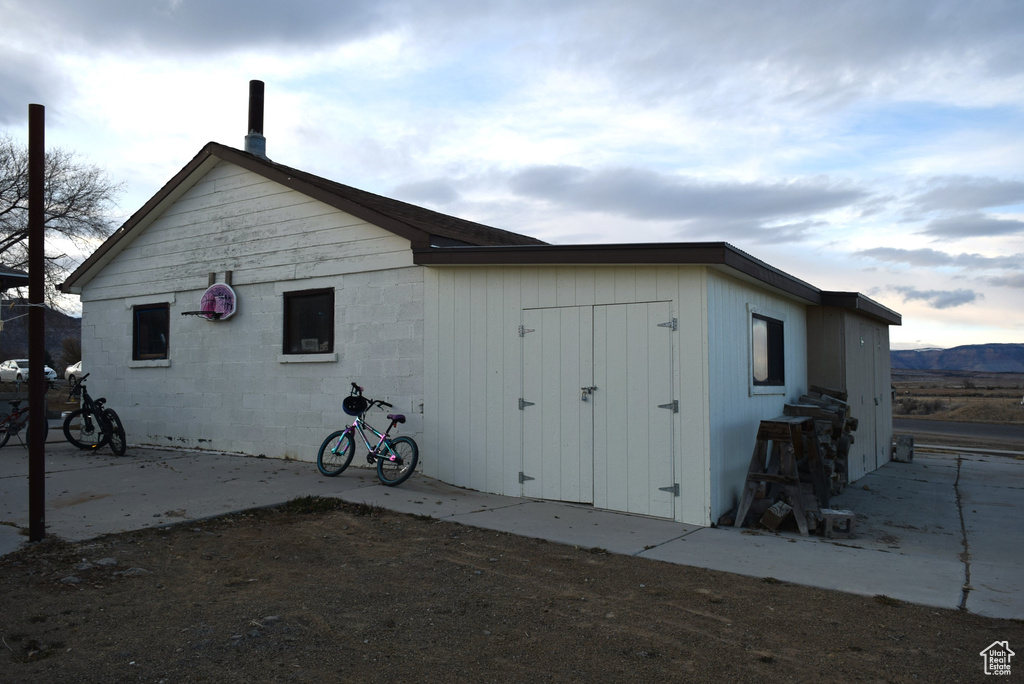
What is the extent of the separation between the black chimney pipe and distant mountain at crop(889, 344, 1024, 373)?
7200 inches

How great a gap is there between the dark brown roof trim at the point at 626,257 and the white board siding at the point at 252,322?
2.77ft

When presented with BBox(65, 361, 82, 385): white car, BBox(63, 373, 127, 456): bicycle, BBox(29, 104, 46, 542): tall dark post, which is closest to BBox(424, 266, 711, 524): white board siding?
BBox(29, 104, 46, 542): tall dark post

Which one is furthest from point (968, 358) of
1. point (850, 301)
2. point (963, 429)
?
point (850, 301)

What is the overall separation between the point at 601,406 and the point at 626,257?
61.3 inches

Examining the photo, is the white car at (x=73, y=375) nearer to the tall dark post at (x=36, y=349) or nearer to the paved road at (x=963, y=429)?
the tall dark post at (x=36, y=349)

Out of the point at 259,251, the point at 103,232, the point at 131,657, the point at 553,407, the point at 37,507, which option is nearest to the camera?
the point at 131,657


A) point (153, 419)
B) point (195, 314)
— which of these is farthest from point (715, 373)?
point (153, 419)

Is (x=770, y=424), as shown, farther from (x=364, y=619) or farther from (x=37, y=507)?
(x=37, y=507)

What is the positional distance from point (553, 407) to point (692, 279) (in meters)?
2.02

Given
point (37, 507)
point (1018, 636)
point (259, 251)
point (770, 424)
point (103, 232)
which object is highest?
point (103, 232)

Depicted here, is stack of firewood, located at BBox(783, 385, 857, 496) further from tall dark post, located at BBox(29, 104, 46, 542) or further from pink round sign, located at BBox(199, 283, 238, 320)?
pink round sign, located at BBox(199, 283, 238, 320)

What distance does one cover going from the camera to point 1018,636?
4.35m

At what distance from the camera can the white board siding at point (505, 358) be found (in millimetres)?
7246

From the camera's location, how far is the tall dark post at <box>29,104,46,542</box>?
236 inches
